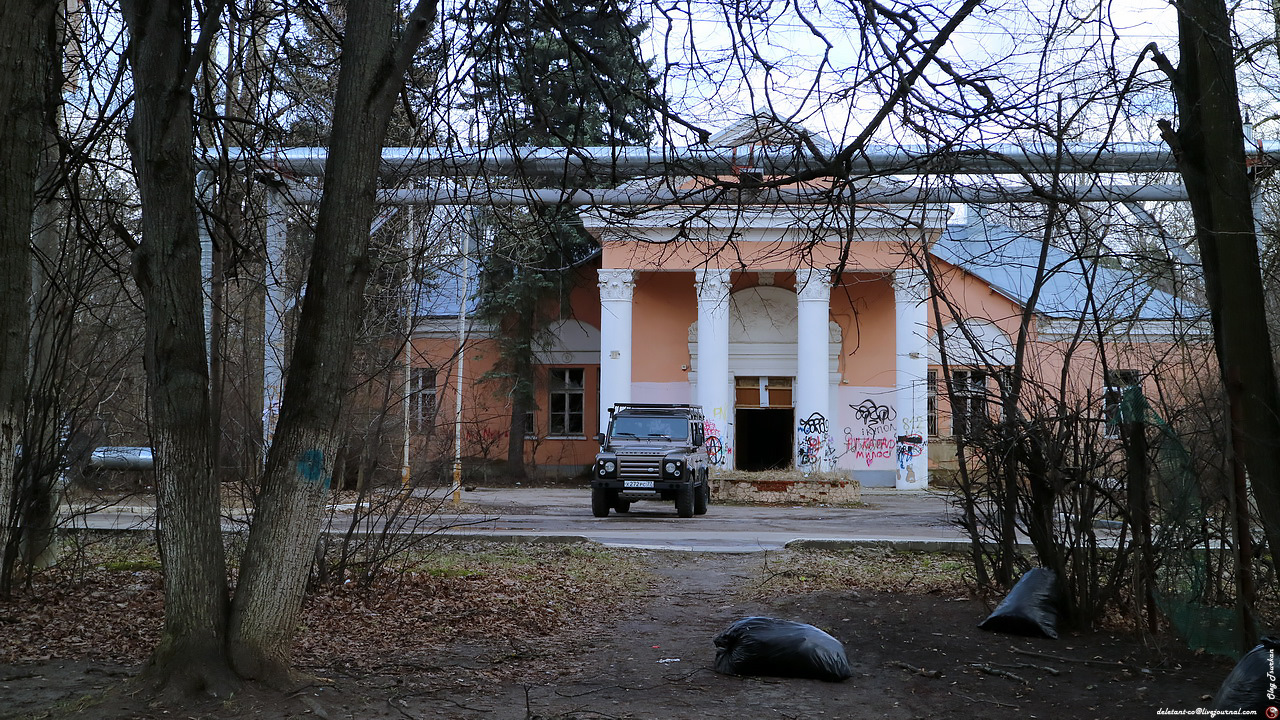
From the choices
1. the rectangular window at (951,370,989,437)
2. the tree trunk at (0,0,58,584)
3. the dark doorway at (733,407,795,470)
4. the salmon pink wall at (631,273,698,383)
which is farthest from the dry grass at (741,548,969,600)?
the dark doorway at (733,407,795,470)

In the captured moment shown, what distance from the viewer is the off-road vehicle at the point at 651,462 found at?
20.1 m

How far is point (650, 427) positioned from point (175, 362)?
1707 cm

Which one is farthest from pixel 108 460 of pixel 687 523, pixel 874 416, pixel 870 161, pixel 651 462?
pixel 874 416

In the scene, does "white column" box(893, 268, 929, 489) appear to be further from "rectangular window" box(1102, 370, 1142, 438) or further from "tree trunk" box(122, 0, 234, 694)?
"tree trunk" box(122, 0, 234, 694)

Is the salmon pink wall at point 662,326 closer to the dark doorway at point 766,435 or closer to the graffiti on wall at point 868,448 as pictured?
the dark doorway at point 766,435

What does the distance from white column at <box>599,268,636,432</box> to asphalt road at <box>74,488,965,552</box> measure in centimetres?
320

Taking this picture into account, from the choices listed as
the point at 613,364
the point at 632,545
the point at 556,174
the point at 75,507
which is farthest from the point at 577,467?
the point at 75,507

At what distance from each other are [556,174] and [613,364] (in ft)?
57.1

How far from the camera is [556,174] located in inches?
476

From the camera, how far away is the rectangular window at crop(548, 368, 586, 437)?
119 feet

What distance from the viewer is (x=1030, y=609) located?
22.9 ft

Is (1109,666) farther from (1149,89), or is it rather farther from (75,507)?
(75,507)

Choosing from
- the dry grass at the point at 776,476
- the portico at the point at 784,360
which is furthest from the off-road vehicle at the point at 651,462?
the portico at the point at 784,360

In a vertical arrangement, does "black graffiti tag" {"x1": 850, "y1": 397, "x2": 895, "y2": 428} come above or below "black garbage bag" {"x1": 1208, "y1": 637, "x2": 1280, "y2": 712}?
above
